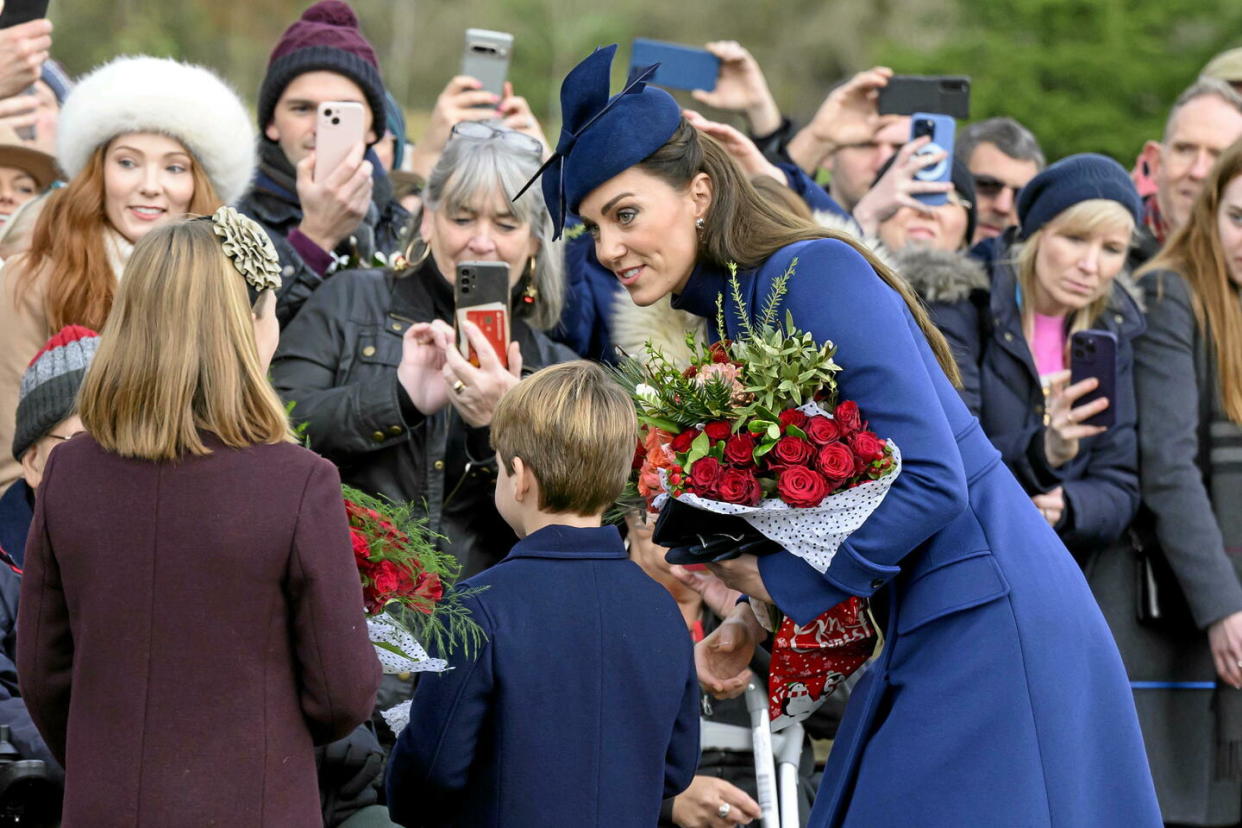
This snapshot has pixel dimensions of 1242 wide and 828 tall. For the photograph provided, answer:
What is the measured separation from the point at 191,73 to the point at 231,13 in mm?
20776

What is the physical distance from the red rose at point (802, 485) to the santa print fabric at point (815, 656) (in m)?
0.51

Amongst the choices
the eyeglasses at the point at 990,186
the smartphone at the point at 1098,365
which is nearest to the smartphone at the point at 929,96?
the eyeglasses at the point at 990,186

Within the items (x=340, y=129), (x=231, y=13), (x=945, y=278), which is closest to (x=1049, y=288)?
(x=945, y=278)

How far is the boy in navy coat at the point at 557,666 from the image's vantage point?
342 cm

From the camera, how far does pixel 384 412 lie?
4555mm

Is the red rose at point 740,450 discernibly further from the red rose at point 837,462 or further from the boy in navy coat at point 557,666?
the boy in navy coat at point 557,666

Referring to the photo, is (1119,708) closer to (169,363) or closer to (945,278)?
(169,363)

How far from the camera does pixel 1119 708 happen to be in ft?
10.8

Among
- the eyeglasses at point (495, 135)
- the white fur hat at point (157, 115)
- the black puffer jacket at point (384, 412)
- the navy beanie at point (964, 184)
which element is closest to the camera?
the black puffer jacket at point (384, 412)

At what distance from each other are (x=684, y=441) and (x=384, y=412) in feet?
4.98

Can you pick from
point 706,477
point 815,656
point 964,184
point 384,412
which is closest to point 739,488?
point 706,477

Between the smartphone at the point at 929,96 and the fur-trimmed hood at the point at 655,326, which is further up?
the smartphone at the point at 929,96

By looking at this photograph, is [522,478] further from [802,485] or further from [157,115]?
[157,115]

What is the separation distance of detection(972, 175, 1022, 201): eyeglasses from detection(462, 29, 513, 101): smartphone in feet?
7.97
